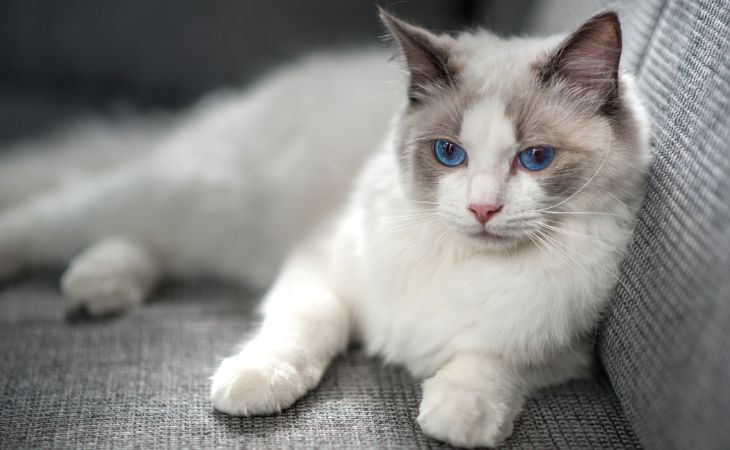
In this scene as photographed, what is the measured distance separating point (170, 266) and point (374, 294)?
768 millimetres

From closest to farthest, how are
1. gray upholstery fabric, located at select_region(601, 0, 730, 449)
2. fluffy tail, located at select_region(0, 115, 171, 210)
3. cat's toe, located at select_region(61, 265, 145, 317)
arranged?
gray upholstery fabric, located at select_region(601, 0, 730, 449) < cat's toe, located at select_region(61, 265, 145, 317) < fluffy tail, located at select_region(0, 115, 171, 210)

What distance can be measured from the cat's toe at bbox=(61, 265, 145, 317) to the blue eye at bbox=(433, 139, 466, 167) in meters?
0.91

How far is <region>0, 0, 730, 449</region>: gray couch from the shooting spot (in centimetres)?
111

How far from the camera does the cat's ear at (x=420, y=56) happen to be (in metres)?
1.41

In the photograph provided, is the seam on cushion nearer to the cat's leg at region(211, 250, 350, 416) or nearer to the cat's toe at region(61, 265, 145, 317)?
the cat's leg at region(211, 250, 350, 416)

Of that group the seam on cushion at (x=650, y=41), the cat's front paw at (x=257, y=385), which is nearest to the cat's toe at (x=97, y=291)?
the cat's front paw at (x=257, y=385)

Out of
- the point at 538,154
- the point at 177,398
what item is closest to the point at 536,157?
the point at 538,154

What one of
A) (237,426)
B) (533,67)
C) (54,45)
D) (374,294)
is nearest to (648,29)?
(533,67)

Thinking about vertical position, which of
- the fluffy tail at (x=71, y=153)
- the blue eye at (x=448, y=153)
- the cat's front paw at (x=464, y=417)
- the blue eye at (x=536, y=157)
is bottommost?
A: the fluffy tail at (x=71, y=153)

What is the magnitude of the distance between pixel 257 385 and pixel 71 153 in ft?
4.72

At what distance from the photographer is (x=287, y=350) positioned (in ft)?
4.80

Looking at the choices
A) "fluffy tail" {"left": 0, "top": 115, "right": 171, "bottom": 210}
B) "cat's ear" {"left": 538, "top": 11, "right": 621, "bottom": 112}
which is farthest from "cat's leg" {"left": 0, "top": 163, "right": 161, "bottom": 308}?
"cat's ear" {"left": 538, "top": 11, "right": 621, "bottom": 112}

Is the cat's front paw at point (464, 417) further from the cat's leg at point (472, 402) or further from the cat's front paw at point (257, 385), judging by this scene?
the cat's front paw at point (257, 385)

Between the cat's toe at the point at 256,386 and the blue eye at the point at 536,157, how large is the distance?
593 mm
